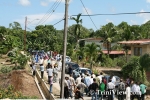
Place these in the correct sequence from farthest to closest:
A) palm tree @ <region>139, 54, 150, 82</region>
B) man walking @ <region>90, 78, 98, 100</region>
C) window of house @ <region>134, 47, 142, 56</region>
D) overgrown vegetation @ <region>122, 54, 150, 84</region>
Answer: window of house @ <region>134, 47, 142, 56</region> < palm tree @ <region>139, 54, 150, 82</region> < overgrown vegetation @ <region>122, 54, 150, 84</region> < man walking @ <region>90, 78, 98, 100</region>

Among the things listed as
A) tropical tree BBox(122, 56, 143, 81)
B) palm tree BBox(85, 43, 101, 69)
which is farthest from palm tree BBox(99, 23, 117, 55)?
tropical tree BBox(122, 56, 143, 81)

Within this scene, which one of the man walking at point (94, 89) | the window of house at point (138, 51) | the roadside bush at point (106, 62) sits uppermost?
the window of house at point (138, 51)

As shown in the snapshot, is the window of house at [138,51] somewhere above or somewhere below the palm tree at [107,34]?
below

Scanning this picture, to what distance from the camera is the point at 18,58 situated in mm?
36375

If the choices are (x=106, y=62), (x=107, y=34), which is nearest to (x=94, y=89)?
(x=106, y=62)

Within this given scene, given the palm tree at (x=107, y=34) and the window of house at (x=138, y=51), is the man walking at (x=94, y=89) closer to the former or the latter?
the window of house at (x=138, y=51)

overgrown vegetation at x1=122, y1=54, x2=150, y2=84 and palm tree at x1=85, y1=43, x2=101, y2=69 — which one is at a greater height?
palm tree at x1=85, y1=43, x2=101, y2=69

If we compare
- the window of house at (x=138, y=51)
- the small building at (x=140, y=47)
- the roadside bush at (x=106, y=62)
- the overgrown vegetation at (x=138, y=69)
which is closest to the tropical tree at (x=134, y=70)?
the overgrown vegetation at (x=138, y=69)

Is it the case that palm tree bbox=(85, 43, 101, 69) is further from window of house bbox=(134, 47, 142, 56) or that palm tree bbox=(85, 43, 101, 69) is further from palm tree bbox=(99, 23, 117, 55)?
palm tree bbox=(99, 23, 117, 55)

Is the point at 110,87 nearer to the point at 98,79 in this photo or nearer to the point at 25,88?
the point at 98,79

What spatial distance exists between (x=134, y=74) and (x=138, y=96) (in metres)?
10.4

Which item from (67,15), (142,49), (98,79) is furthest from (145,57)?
(67,15)

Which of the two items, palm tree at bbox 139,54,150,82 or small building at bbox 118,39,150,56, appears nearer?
palm tree at bbox 139,54,150,82

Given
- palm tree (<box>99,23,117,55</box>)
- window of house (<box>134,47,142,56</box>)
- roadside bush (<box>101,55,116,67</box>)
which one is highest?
palm tree (<box>99,23,117,55</box>)
